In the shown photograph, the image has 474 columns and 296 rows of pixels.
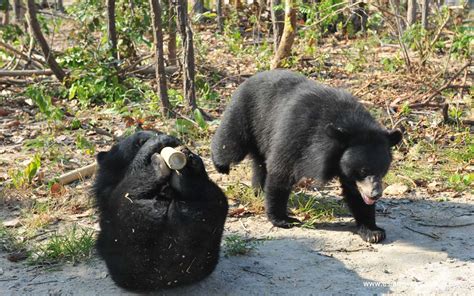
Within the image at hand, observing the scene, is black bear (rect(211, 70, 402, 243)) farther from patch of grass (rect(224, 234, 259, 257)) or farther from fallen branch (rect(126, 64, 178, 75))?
fallen branch (rect(126, 64, 178, 75))

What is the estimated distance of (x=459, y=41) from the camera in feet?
28.6

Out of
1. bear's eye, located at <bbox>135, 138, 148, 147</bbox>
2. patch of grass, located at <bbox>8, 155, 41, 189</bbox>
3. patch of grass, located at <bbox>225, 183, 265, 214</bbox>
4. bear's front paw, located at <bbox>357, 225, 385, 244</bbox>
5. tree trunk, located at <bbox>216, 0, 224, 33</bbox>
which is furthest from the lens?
tree trunk, located at <bbox>216, 0, 224, 33</bbox>

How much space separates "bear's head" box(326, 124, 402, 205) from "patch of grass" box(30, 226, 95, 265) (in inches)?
73.5

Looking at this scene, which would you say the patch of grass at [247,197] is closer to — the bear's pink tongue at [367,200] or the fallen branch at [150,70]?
the bear's pink tongue at [367,200]

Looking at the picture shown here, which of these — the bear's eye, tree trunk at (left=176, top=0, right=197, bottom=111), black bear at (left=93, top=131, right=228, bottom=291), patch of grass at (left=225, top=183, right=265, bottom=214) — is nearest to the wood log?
black bear at (left=93, top=131, right=228, bottom=291)

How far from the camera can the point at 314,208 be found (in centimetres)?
557

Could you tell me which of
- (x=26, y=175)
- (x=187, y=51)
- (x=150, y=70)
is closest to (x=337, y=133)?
(x=26, y=175)

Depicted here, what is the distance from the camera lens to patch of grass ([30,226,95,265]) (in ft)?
14.8

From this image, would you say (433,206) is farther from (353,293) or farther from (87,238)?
(87,238)

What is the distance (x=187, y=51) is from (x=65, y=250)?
3.42 m

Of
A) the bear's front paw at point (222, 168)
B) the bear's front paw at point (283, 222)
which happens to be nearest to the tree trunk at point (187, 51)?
the bear's front paw at point (222, 168)

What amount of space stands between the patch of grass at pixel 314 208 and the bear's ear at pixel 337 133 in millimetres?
770

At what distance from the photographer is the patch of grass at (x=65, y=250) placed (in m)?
4.50

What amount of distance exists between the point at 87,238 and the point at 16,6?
899 cm
